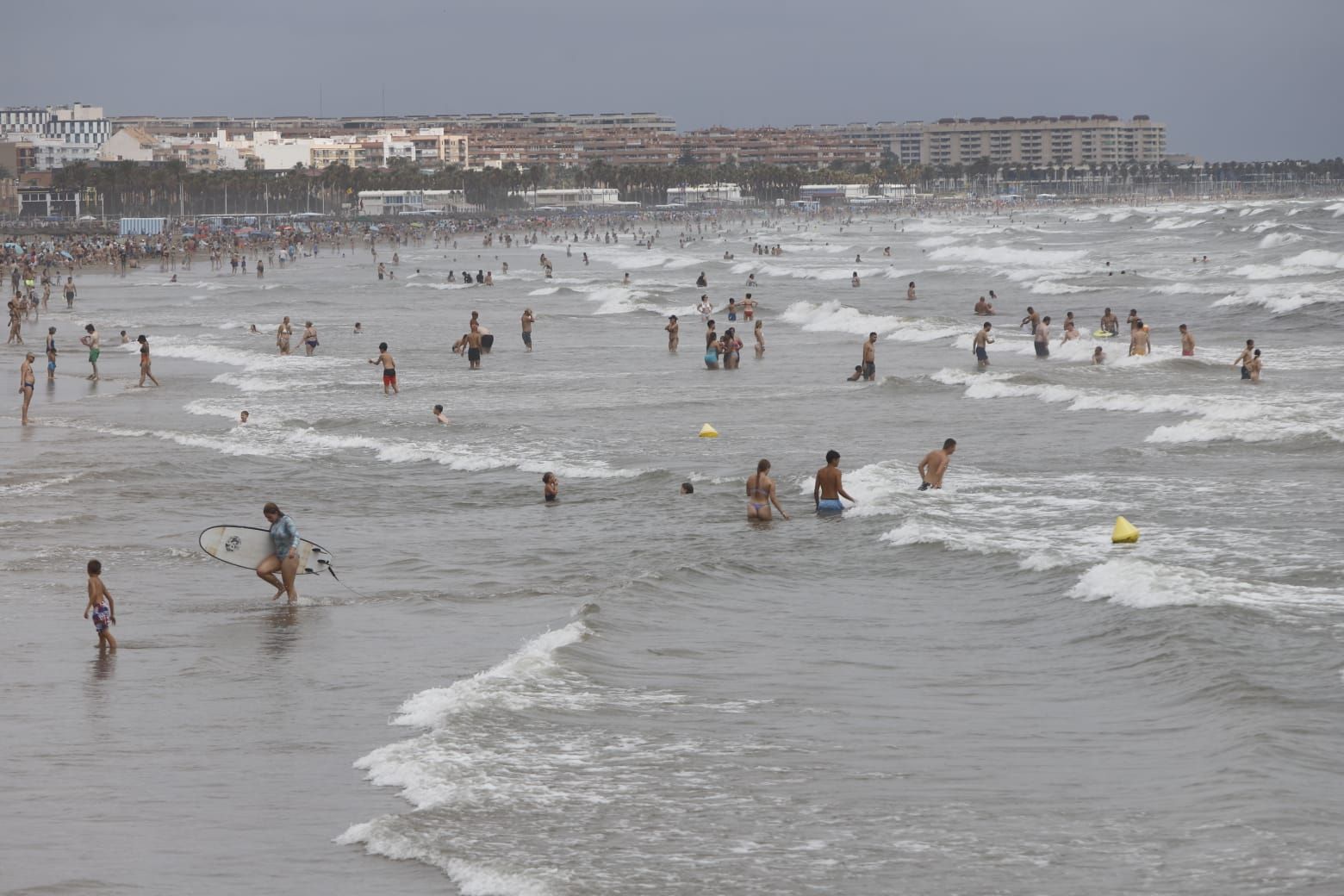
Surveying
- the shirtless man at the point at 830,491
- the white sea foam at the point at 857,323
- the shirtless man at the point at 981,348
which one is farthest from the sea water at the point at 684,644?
the white sea foam at the point at 857,323

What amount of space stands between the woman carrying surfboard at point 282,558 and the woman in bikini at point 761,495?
5279mm

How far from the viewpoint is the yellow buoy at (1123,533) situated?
16.6 meters

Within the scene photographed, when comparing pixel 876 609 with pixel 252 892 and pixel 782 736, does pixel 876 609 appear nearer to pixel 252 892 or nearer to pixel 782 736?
pixel 782 736

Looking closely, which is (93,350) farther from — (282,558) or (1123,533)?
(1123,533)

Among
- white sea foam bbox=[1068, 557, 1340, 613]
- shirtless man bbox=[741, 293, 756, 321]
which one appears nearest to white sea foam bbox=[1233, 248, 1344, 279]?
shirtless man bbox=[741, 293, 756, 321]

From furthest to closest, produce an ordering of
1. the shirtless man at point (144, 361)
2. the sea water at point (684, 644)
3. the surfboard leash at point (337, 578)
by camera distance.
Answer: the shirtless man at point (144, 361) → the surfboard leash at point (337, 578) → the sea water at point (684, 644)

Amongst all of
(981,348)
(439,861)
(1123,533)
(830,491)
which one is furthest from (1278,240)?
(439,861)

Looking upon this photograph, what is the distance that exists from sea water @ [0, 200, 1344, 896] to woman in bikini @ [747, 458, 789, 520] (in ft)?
0.95

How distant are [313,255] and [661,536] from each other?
305 feet

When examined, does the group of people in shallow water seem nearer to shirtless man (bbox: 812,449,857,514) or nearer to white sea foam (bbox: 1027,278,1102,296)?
shirtless man (bbox: 812,449,857,514)

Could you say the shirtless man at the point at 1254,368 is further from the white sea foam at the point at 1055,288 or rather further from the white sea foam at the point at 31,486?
the white sea foam at the point at 1055,288

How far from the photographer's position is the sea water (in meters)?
9.02

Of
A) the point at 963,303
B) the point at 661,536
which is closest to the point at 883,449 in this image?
the point at 661,536

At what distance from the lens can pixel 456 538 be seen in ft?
59.1
